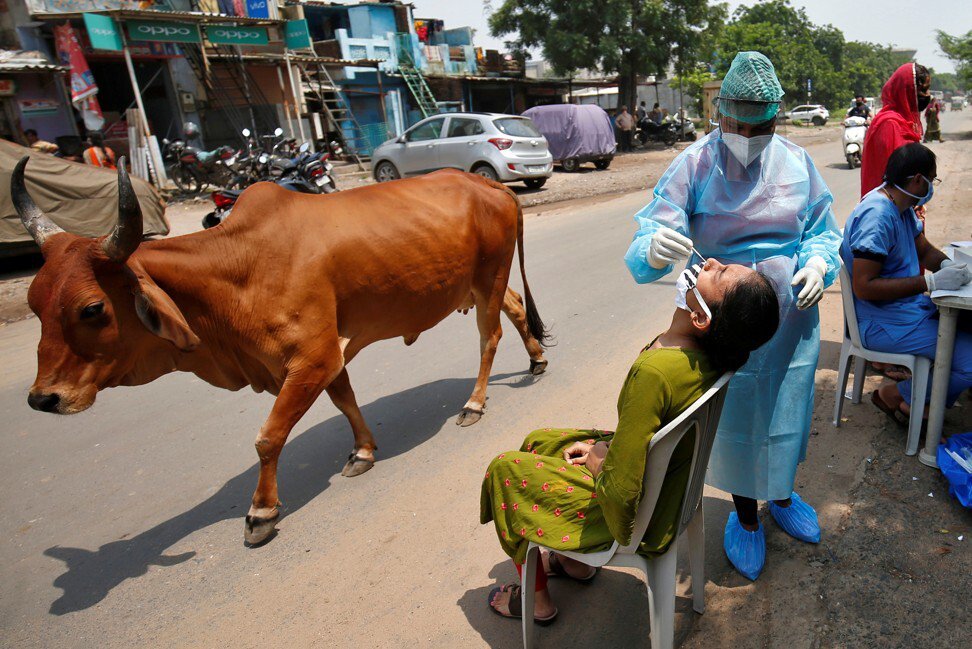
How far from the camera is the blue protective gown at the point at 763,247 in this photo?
2443mm

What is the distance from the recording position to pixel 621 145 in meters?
25.6

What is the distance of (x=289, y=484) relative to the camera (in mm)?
3699

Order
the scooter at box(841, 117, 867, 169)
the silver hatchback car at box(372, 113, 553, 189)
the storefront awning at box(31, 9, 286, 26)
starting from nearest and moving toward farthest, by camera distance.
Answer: the storefront awning at box(31, 9, 286, 26) < the silver hatchback car at box(372, 113, 553, 189) < the scooter at box(841, 117, 867, 169)

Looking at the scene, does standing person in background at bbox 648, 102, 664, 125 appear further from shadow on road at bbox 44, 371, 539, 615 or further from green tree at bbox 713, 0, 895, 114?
shadow on road at bbox 44, 371, 539, 615

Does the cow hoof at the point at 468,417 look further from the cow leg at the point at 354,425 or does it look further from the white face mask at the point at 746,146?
the white face mask at the point at 746,146

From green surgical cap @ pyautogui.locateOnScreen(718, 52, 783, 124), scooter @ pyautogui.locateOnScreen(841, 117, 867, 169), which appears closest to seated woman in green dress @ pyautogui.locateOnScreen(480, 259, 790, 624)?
green surgical cap @ pyautogui.locateOnScreen(718, 52, 783, 124)

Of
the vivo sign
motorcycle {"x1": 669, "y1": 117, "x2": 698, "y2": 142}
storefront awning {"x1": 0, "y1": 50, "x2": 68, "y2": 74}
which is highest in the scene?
the vivo sign

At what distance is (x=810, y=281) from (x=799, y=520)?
113cm

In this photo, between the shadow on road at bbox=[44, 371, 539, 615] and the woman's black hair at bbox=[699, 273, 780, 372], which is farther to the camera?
the shadow on road at bbox=[44, 371, 539, 615]

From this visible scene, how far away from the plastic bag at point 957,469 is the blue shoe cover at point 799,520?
631 mm

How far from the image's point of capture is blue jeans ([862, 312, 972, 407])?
318 centimetres

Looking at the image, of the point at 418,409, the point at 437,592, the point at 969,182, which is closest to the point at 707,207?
the point at 437,592

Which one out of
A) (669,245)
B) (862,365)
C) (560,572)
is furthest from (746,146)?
(862,365)

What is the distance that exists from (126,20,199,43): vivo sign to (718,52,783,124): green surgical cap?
1502 centimetres
